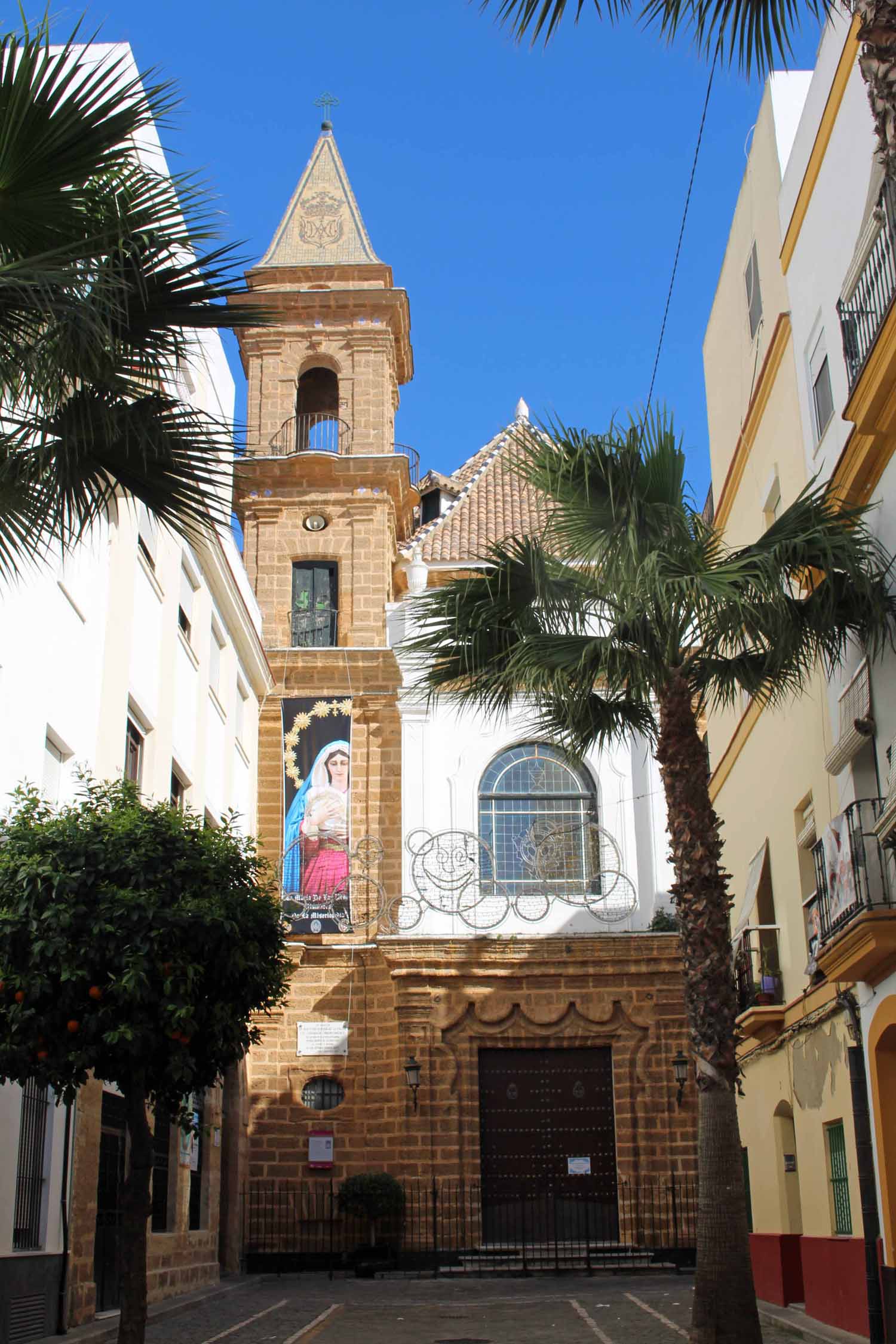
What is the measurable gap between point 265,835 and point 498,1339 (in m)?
14.0

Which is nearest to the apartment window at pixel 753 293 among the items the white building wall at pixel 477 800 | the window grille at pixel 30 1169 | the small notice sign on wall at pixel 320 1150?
the white building wall at pixel 477 800

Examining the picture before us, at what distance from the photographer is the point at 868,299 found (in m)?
12.3

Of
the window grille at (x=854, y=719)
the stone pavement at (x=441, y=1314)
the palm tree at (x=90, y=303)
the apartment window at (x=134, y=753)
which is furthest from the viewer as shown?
the apartment window at (x=134, y=753)

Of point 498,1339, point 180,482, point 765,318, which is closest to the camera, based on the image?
point 180,482

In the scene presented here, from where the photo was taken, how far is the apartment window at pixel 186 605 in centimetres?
2153

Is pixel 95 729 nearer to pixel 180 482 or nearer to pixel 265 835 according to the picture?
pixel 180 482

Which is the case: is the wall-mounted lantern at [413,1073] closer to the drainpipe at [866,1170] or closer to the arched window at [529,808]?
the arched window at [529,808]

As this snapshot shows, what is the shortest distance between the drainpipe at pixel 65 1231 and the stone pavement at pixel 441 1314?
0.82 feet

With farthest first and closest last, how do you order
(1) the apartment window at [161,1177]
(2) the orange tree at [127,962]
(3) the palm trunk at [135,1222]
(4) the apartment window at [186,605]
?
(4) the apartment window at [186,605] → (1) the apartment window at [161,1177] → (2) the orange tree at [127,962] → (3) the palm trunk at [135,1222]

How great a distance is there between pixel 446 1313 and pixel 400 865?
1056 centimetres

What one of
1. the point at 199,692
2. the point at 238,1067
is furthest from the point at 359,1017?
the point at 199,692

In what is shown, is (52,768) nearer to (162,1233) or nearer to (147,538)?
(147,538)

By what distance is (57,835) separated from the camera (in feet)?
38.3

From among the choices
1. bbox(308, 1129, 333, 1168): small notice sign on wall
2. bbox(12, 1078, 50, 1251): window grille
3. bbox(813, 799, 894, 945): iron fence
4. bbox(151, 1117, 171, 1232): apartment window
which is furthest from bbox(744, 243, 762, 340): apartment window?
bbox(308, 1129, 333, 1168): small notice sign on wall
